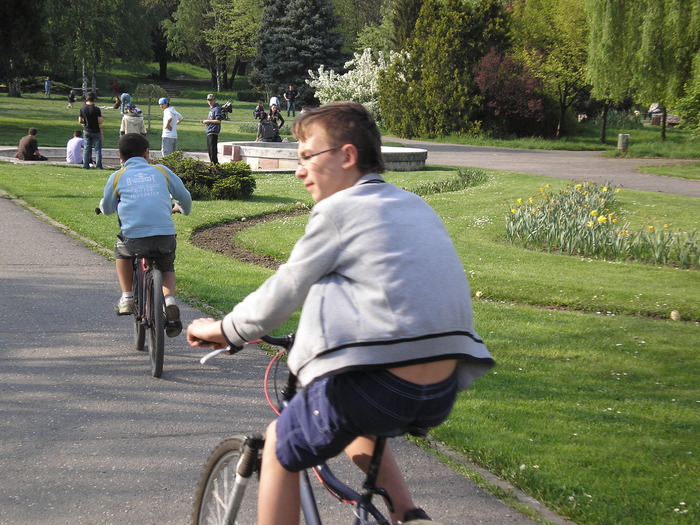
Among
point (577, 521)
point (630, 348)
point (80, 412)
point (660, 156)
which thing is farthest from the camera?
point (660, 156)

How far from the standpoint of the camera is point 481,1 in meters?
40.2

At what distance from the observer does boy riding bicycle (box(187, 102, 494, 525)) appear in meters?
2.22

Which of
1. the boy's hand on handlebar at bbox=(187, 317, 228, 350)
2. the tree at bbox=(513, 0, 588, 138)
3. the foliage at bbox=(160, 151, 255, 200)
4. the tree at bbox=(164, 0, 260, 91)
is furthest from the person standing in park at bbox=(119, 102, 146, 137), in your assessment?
the tree at bbox=(164, 0, 260, 91)

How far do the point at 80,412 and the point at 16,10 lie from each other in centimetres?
3056

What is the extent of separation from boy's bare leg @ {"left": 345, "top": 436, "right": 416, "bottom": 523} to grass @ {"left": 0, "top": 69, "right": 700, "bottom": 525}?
1699mm

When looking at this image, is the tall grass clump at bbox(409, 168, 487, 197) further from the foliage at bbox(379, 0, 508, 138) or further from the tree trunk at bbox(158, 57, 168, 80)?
the tree trunk at bbox(158, 57, 168, 80)

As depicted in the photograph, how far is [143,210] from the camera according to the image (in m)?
6.11

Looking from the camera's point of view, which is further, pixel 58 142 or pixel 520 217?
pixel 58 142

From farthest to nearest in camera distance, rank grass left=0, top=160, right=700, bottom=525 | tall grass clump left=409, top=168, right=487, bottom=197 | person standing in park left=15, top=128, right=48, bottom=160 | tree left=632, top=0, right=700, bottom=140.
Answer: tree left=632, top=0, right=700, bottom=140 < person standing in park left=15, top=128, right=48, bottom=160 < tall grass clump left=409, top=168, right=487, bottom=197 < grass left=0, top=160, right=700, bottom=525

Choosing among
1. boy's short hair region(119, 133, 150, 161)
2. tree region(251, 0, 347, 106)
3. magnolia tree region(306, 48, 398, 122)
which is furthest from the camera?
tree region(251, 0, 347, 106)

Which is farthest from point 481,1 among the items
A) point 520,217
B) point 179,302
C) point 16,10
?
point 179,302

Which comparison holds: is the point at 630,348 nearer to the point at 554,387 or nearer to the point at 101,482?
the point at 554,387

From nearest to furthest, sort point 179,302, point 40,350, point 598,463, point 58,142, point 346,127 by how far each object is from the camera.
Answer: point 346,127 → point 598,463 → point 40,350 → point 179,302 → point 58,142

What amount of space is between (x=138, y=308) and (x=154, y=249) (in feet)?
1.62
